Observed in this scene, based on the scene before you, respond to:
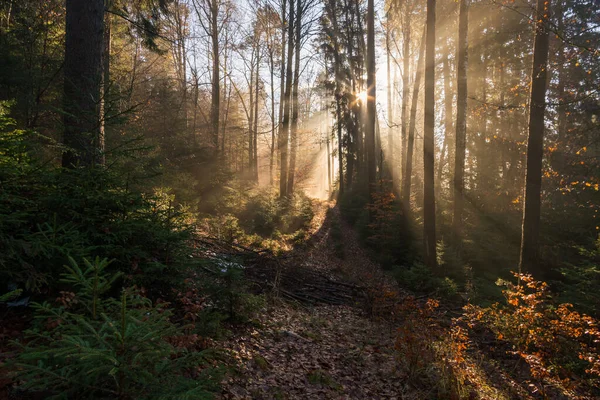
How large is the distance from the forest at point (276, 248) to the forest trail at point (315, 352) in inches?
1.6

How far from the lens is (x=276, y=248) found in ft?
37.8

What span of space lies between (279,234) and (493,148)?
1421cm

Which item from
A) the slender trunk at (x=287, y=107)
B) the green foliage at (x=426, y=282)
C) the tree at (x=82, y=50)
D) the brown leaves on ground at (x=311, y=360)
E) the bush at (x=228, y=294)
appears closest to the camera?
the brown leaves on ground at (x=311, y=360)

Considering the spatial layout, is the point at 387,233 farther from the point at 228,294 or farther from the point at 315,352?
the point at 228,294

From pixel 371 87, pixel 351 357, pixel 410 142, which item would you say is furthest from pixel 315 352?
pixel 410 142

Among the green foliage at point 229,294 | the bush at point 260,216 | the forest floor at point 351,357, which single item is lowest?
the forest floor at point 351,357

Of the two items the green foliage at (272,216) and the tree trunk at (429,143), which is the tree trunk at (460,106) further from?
the green foliage at (272,216)

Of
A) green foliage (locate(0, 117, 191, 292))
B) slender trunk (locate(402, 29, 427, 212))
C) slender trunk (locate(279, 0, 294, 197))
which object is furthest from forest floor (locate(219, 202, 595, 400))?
slender trunk (locate(279, 0, 294, 197))

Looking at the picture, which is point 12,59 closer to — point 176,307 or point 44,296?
point 44,296

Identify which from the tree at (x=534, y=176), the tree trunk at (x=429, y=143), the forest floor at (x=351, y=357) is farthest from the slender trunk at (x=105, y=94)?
the tree at (x=534, y=176)

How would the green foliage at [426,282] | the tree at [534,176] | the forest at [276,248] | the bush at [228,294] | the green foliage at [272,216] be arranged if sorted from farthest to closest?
the green foliage at [272,216] → the green foliage at [426,282] → the tree at [534,176] → the bush at [228,294] → the forest at [276,248]

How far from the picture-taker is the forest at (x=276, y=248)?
288 centimetres

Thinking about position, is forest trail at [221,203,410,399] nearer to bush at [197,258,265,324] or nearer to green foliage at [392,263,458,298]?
bush at [197,258,265,324]

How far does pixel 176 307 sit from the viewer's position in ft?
14.4
